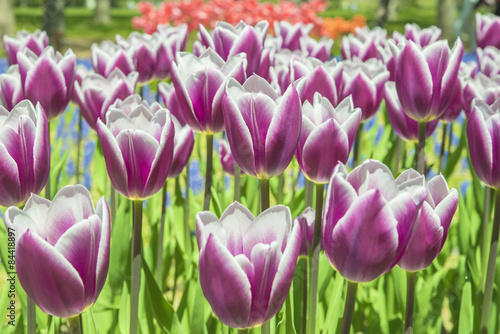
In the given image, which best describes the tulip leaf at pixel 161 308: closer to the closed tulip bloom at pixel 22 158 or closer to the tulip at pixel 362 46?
the closed tulip bloom at pixel 22 158

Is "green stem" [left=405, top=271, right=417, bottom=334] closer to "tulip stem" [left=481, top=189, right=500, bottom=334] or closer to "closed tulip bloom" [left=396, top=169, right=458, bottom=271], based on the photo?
"closed tulip bloom" [left=396, top=169, right=458, bottom=271]

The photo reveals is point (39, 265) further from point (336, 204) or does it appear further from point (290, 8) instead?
point (290, 8)

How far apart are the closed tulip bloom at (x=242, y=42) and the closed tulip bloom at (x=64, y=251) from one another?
935mm

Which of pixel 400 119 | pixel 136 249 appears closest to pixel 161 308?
pixel 136 249

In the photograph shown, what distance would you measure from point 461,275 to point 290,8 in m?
6.31

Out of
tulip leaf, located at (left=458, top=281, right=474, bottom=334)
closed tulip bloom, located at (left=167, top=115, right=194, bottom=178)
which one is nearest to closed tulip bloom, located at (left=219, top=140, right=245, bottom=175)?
closed tulip bloom, located at (left=167, top=115, right=194, bottom=178)

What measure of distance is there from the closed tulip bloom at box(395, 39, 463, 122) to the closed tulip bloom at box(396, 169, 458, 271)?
49 centimetres

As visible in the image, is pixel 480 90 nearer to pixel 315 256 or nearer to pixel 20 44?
pixel 315 256

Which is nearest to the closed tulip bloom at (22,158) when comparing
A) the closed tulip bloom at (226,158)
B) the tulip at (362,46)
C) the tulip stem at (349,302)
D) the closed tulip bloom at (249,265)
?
the closed tulip bloom at (249,265)

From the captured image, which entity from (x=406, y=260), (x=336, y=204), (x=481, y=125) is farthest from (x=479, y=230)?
(x=336, y=204)

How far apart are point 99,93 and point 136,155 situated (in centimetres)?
72

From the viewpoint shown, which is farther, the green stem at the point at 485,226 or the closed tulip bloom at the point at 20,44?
the closed tulip bloom at the point at 20,44

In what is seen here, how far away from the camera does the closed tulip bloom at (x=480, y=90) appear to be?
1.85m

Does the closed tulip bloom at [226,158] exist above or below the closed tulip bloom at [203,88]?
below
